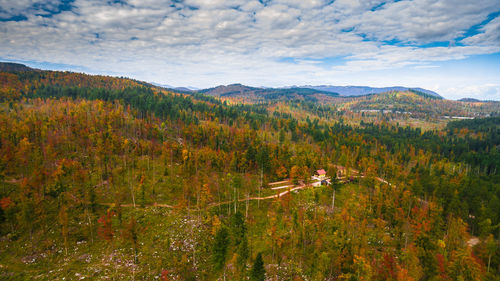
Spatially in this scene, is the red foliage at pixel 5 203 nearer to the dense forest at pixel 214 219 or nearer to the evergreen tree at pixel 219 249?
the dense forest at pixel 214 219

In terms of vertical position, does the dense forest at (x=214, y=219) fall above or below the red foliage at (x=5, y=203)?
below

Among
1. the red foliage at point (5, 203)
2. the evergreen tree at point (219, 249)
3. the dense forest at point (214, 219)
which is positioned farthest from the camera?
the red foliage at point (5, 203)

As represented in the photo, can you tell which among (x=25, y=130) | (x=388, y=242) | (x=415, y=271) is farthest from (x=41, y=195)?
(x=388, y=242)

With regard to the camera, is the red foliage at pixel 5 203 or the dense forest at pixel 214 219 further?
the red foliage at pixel 5 203

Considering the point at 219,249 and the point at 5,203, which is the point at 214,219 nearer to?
the point at 219,249

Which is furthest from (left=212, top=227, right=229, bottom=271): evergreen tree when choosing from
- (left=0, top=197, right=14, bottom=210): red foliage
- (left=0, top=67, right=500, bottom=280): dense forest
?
(left=0, top=197, right=14, bottom=210): red foliage

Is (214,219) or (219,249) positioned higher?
(219,249)

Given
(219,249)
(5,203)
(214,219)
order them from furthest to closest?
(214,219)
(5,203)
(219,249)

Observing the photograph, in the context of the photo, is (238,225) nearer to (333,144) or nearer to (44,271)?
(44,271)

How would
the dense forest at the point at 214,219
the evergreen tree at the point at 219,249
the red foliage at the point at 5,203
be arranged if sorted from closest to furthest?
the evergreen tree at the point at 219,249
the dense forest at the point at 214,219
the red foliage at the point at 5,203

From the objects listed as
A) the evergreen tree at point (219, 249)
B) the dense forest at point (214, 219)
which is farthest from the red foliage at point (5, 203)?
the evergreen tree at point (219, 249)

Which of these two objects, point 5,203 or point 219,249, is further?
point 5,203

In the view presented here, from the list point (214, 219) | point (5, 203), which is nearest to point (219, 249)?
point (214, 219)
